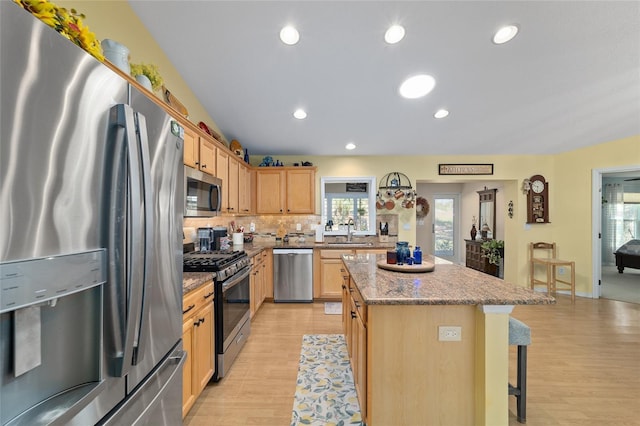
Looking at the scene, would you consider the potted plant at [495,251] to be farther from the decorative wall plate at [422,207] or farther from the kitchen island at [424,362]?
the kitchen island at [424,362]

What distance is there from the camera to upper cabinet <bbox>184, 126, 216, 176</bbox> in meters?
2.47

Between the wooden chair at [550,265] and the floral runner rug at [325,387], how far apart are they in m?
4.01

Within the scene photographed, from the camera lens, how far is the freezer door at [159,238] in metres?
0.93

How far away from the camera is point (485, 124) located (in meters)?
3.95

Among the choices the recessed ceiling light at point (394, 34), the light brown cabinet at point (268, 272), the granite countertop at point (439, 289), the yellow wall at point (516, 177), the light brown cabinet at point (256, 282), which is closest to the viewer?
the granite countertop at point (439, 289)

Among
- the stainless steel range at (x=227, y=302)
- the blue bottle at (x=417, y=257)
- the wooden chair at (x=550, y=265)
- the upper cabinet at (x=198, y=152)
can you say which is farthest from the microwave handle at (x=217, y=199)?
the wooden chair at (x=550, y=265)

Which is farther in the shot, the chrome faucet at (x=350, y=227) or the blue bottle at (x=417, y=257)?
the chrome faucet at (x=350, y=227)

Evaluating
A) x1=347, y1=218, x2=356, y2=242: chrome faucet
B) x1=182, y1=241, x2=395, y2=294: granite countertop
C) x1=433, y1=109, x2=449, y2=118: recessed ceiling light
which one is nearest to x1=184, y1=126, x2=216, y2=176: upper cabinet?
x1=182, y1=241, x2=395, y2=294: granite countertop

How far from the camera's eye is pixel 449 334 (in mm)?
1531

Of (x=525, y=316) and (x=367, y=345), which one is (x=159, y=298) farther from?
(x=525, y=316)

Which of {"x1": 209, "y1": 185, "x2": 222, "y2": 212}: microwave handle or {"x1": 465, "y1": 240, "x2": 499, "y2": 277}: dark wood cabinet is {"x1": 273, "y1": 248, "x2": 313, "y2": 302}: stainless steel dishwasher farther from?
{"x1": 465, "y1": 240, "x2": 499, "y2": 277}: dark wood cabinet

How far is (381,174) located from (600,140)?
3492 mm

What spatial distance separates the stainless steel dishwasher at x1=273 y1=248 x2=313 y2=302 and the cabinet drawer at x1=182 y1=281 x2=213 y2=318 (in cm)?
220

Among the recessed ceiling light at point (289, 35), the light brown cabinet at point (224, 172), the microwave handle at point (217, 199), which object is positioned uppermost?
the recessed ceiling light at point (289, 35)
